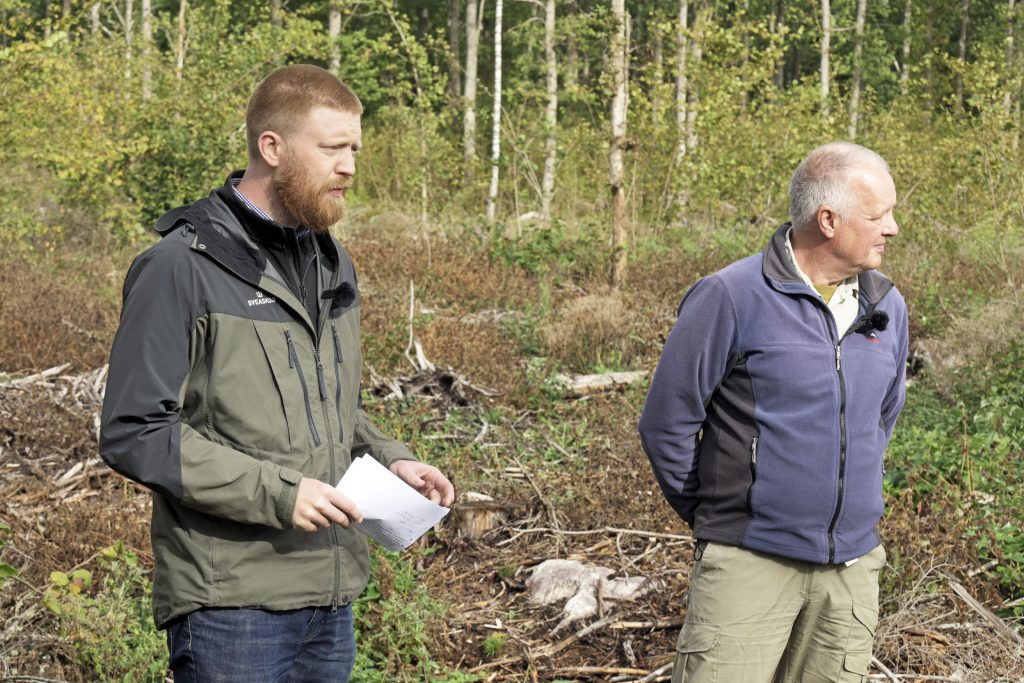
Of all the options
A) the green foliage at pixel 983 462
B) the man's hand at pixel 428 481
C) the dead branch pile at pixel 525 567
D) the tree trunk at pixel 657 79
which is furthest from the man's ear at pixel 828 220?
the tree trunk at pixel 657 79

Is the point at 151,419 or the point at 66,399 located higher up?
the point at 151,419

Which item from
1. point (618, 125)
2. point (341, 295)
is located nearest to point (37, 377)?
point (341, 295)

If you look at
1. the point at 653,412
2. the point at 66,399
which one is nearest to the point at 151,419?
the point at 653,412

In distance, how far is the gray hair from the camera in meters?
3.01

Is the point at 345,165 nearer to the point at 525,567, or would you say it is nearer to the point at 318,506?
the point at 318,506

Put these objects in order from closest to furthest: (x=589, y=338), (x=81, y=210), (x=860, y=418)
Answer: (x=860, y=418) < (x=589, y=338) < (x=81, y=210)

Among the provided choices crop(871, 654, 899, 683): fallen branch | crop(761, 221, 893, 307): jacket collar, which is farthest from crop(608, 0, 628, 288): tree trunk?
crop(761, 221, 893, 307): jacket collar

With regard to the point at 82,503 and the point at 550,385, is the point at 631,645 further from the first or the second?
the point at 550,385

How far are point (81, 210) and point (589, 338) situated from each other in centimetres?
879

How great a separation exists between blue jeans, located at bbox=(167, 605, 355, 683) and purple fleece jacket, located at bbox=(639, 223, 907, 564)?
114cm

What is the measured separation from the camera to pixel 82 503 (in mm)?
5809

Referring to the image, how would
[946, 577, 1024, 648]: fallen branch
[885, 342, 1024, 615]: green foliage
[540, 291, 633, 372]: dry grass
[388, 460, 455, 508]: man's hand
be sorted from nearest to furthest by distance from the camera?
[388, 460, 455, 508]: man's hand → [946, 577, 1024, 648]: fallen branch → [885, 342, 1024, 615]: green foliage → [540, 291, 633, 372]: dry grass

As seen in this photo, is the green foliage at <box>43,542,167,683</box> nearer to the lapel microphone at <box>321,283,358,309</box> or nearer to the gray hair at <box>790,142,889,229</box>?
→ the lapel microphone at <box>321,283,358,309</box>

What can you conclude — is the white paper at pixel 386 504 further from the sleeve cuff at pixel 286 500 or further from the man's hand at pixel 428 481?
the sleeve cuff at pixel 286 500
